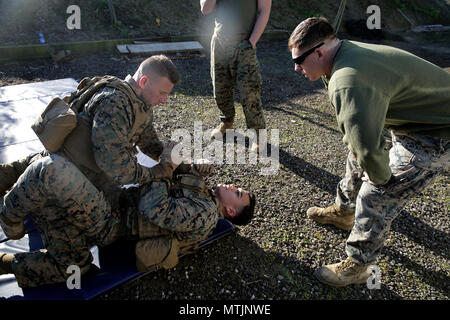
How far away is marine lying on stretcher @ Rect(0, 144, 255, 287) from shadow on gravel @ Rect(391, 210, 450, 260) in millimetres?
1648

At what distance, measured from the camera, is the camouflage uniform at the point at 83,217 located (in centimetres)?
209

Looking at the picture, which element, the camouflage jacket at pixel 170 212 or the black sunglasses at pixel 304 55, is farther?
the camouflage jacket at pixel 170 212

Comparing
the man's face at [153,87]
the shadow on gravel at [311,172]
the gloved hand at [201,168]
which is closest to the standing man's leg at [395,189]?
the gloved hand at [201,168]

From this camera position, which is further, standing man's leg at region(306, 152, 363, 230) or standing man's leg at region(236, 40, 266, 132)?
standing man's leg at region(236, 40, 266, 132)

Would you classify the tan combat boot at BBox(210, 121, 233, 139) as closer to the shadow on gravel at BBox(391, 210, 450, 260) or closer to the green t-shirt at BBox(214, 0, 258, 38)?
the green t-shirt at BBox(214, 0, 258, 38)

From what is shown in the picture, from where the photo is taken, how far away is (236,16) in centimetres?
371

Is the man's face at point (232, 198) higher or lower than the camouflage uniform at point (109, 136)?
lower

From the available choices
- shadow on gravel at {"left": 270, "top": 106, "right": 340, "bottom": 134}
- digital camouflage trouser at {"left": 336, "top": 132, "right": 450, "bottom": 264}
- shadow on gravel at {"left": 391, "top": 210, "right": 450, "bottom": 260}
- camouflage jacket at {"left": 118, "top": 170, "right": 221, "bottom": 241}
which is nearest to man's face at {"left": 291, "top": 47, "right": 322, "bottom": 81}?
digital camouflage trouser at {"left": 336, "top": 132, "right": 450, "bottom": 264}

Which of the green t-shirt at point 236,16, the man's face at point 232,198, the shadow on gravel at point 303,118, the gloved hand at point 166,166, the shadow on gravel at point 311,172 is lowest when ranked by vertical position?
the shadow on gravel at point 311,172

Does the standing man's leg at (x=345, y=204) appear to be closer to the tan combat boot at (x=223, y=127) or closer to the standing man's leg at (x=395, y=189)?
the standing man's leg at (x=395, y=189)

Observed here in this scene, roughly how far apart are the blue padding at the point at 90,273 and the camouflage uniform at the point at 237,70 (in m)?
→ 1.84

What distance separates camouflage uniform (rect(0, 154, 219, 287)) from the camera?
209 centimetres

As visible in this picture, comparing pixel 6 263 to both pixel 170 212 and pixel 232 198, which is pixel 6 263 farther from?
pixel 232 198
